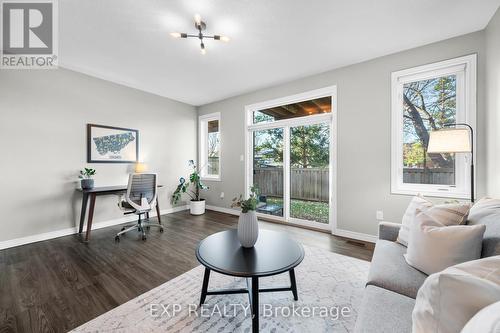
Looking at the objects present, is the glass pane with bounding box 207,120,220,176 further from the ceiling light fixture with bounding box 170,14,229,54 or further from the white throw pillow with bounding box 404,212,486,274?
the white throw pillow with bounding box 404,212,486,274

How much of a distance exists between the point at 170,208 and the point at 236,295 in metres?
3.38

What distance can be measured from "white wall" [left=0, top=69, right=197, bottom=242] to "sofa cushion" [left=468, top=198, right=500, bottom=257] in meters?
4.61

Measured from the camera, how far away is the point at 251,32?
2.35m

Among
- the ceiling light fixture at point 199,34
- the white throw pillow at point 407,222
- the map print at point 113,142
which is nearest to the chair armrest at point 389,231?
the white throw pillow at point 407,222

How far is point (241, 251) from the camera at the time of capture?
5.11 feet

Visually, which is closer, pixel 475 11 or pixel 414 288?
pixel 414 288

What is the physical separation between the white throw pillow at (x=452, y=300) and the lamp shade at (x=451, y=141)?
63.3 inches

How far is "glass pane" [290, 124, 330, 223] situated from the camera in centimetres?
347

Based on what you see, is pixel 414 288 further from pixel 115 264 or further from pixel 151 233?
pixel 151 233

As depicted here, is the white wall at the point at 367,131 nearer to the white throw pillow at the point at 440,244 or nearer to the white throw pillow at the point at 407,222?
the white throw pillow at the point at 407,222

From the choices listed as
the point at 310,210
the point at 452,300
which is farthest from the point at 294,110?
the point at 452,300

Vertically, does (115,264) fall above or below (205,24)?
below

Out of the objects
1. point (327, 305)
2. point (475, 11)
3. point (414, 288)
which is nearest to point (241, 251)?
point (327, 305)

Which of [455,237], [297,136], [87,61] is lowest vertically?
[455,237]
